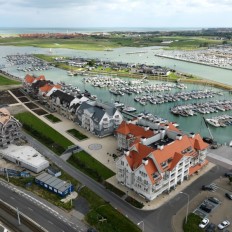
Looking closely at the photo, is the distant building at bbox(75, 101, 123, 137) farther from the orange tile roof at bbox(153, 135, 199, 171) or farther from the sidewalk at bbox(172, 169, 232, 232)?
the sidewalk at bbox(172, 169, 232, 232)

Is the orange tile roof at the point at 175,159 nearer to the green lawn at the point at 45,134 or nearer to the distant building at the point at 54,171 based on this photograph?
the distant building at the point at 54,171

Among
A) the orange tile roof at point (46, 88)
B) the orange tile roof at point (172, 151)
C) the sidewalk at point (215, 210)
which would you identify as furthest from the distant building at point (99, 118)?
the sidewalk at point (215, 210)

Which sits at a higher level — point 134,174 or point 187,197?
point 134,174

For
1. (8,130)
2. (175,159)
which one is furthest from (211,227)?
(8,130)

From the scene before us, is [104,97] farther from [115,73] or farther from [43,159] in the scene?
[43,159]

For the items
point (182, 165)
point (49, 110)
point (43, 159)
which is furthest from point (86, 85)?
point (182, 165)

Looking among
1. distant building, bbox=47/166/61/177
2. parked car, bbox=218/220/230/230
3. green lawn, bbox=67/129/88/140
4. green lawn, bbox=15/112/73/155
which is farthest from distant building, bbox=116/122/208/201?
green lawn, bbox=15/112/73/155
